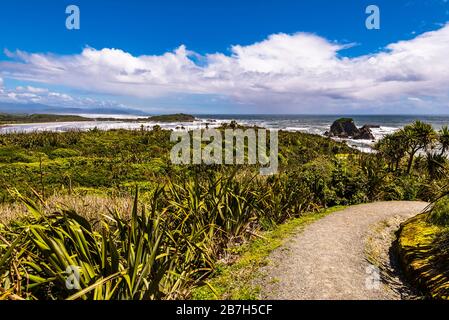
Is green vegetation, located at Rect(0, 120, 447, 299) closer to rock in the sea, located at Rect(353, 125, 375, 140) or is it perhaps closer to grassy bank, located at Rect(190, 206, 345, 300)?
grassy bank, located at Rect(190, 206, 345, 300)

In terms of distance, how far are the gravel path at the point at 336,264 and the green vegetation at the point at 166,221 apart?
413mm

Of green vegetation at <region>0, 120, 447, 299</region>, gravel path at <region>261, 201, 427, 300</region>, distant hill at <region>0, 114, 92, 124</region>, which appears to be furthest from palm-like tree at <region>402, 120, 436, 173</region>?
distant hill at <region>0, 114, 92, 124</region>

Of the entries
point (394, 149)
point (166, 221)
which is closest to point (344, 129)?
point (394, 149)

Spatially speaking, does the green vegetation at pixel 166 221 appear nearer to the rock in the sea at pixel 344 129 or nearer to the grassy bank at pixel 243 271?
the grassy bank at pixel 243 271

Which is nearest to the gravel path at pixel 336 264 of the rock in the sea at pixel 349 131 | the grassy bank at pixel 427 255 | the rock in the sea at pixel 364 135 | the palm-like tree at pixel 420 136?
the grassy bank at pixel 427 255

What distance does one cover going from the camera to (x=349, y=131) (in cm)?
6338

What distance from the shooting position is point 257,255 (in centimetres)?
514

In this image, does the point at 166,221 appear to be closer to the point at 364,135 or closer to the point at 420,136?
the point at 420,136

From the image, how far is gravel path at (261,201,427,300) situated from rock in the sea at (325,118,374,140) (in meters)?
56.3

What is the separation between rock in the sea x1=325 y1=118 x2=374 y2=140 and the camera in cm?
6106
